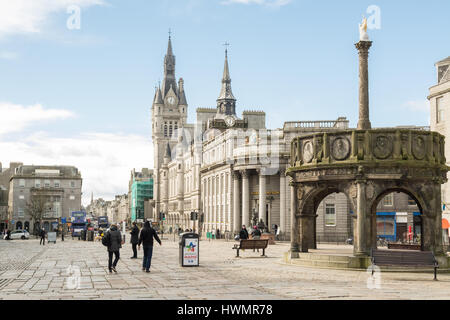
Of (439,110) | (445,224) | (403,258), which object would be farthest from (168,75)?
(403,258)

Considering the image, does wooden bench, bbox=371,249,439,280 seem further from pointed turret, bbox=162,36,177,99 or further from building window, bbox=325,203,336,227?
pointed turret, bbox=162,36,177,99

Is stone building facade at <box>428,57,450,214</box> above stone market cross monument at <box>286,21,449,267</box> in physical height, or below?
above

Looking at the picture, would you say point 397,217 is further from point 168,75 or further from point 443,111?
point 168,75

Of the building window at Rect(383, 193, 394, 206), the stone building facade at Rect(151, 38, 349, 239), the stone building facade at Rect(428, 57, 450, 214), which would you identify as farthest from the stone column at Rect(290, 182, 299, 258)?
the building window at Rect(383, 193, 394, 206)

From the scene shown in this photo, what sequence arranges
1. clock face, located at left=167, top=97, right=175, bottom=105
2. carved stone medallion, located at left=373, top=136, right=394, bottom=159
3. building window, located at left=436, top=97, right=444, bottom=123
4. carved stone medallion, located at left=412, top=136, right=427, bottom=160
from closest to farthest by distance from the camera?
1. carved stone medallion, located at left=373, top=136, right=394, bottom=159
2. carved stone medallion, located at left=412, top=136, right=427, bottom=160
3. building window, located at left=436, top=97, right=444, bottom=123
4. clock face, located at left=167, top=97, right=175, bottom=105

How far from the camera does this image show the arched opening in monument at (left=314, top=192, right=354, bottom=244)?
54.8 metres

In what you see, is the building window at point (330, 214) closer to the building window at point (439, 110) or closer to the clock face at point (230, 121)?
the building window at point (439, 110)

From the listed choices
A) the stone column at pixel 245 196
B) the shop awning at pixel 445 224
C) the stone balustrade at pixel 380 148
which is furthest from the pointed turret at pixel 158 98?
the stone balustrade at pixel 380 148

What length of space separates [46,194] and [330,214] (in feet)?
254

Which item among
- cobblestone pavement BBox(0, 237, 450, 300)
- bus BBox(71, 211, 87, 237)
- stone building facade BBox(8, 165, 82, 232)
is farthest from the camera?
stone building facade BBox(8, 165, 82, 232)

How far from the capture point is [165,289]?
14406 mm

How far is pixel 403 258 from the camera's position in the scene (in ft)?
60.2

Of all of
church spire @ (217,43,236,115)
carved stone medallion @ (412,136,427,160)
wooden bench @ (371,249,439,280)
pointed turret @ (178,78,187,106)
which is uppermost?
pointed turret @ (178,78,187,106)

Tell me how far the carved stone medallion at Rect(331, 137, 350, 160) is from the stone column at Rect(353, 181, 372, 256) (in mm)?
1208
